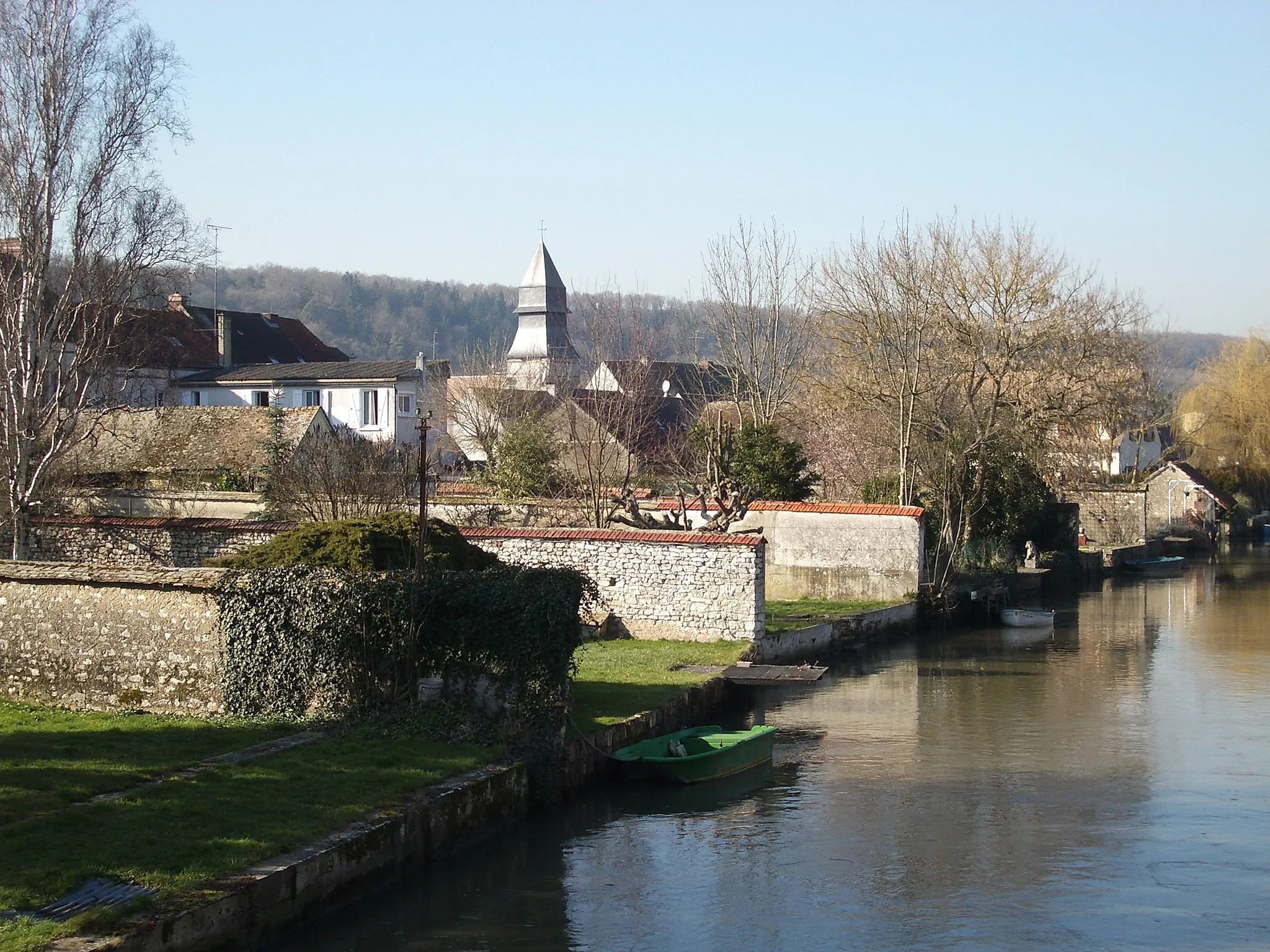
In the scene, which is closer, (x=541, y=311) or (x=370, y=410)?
(x=370, y=410)

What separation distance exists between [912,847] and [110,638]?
31.2 feet

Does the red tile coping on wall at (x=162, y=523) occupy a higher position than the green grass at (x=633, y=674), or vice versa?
the red tile coping on wall at (x=162, y=523)

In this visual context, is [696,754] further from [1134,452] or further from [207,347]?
[1134,452]

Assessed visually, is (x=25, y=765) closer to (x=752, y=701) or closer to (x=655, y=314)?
(x=752, y=701)

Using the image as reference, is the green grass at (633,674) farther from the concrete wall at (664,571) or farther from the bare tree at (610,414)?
the bare tree at (610,414)

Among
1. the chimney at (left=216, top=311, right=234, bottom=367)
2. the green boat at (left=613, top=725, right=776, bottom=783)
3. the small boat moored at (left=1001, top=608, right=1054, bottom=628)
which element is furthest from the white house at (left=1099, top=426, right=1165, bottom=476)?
the green boat at (left=613, top=725, right=776, bottom=783)

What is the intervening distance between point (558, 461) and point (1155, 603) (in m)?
17.3

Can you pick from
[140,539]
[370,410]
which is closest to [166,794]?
[140,539]

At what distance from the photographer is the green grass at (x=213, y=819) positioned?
926cm

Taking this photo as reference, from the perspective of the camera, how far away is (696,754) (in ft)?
49.3

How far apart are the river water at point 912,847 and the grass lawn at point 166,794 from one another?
0.93m

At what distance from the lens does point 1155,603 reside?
3559 cm

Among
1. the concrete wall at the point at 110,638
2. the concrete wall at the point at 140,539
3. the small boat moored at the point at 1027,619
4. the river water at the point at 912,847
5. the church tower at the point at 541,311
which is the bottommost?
the river water at the point at 912,847

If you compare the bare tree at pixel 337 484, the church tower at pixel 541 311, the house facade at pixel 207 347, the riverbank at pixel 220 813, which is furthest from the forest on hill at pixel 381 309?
the riverbank at pixel 220 813
